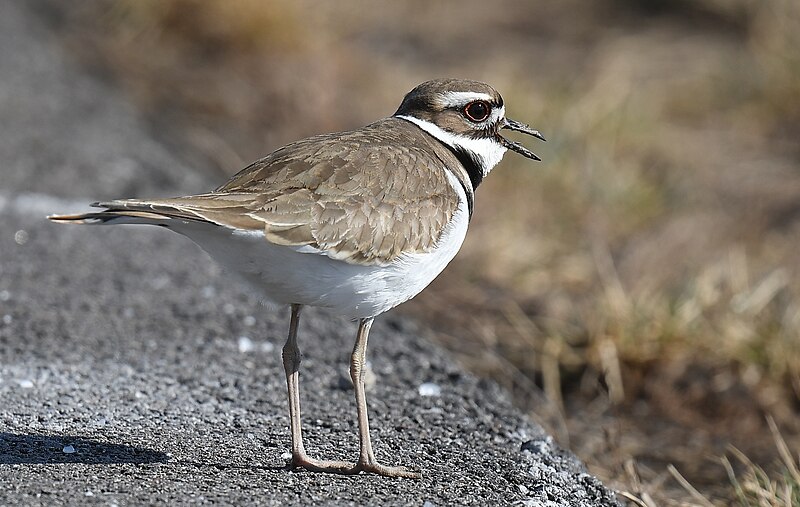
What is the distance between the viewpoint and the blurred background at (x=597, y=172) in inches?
261

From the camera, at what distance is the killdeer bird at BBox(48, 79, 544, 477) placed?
376cm

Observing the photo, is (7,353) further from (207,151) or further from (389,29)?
(389,29)

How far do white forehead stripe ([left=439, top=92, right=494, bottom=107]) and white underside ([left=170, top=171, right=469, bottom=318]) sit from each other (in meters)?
0.86

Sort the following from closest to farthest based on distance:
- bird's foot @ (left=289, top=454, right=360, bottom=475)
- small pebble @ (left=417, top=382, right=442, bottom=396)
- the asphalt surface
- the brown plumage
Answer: the brown plumage
the asphalt surface
bird's foot @ (left=289, top=454, right=360, bottom=475)
small pebble @ (left=417, top=382, right=442, bottom=396)

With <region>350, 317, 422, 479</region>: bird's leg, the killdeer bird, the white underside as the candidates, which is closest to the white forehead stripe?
the killdeer bird

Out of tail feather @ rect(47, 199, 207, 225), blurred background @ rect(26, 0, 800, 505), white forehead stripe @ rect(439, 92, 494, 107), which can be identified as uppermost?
white forehead stripe @ rect(439, 92, 494, 107)

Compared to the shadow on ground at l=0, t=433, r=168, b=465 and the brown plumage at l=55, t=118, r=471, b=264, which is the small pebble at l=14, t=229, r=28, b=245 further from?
the brown plumage at l=55, t=118, r=471, b=264

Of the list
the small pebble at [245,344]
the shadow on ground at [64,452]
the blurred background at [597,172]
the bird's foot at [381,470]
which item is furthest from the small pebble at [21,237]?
the bird's foot at [381,470]

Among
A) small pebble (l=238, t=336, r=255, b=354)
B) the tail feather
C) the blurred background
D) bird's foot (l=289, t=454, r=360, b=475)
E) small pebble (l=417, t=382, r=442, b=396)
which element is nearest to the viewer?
the tail feather

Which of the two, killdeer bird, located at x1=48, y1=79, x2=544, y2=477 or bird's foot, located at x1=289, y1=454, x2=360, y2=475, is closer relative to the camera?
killdeer bird, located at x1=48, y1=79, x2=544, y2=477

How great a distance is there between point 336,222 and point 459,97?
1072 millimetres

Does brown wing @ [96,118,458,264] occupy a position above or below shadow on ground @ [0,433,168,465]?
above

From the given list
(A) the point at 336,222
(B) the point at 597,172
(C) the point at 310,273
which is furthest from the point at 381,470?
(B) the point at 597,172

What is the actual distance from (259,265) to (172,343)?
1930mm
